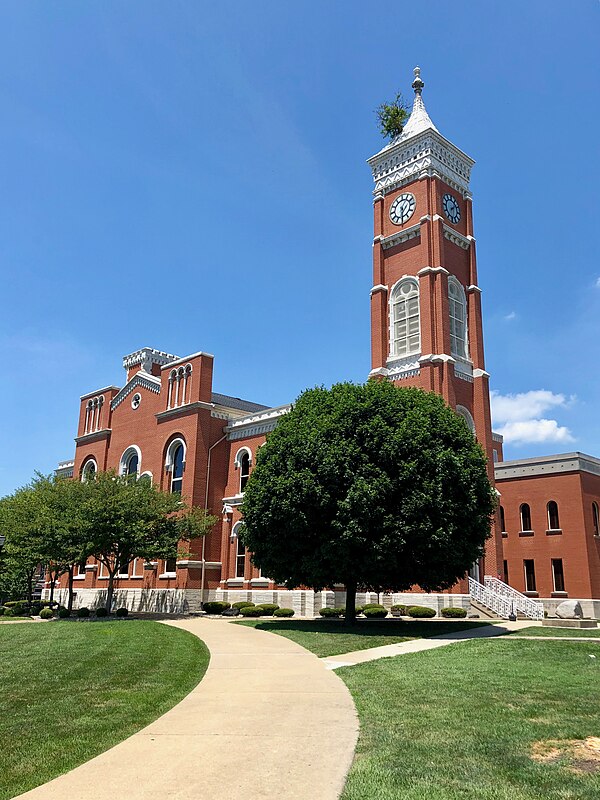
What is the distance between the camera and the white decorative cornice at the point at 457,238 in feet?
133

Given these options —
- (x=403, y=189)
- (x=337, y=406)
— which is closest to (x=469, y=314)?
(x=403, y=189)

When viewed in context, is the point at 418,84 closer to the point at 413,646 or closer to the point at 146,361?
the point at 146,361

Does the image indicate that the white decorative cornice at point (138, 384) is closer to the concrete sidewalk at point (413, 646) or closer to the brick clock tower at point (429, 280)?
the brick clock tower at point (429, 280)

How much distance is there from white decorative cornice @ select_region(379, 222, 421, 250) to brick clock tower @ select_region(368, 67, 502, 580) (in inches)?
2.5

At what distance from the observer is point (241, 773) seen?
639 centimetres

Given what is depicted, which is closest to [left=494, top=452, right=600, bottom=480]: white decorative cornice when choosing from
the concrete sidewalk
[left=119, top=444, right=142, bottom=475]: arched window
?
the concrete sidewalk

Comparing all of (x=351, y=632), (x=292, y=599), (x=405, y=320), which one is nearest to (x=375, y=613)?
(x=292, y=599)

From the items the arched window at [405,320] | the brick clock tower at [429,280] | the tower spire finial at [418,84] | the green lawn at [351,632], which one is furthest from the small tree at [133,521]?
the tower spire finial at [418,84]

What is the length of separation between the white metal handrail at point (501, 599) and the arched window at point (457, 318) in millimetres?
13209

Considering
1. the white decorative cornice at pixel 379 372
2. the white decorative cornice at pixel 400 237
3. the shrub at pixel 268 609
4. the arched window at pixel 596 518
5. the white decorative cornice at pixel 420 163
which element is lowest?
the shrub at pixel 268 609

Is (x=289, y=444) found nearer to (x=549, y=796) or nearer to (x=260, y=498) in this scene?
(x=260, y=498)

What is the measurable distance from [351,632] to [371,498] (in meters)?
4.63

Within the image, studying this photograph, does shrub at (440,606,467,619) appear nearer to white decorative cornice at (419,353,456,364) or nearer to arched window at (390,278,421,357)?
white decorative cornice at (419,353,456,364)

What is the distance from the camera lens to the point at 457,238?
1630 inches
